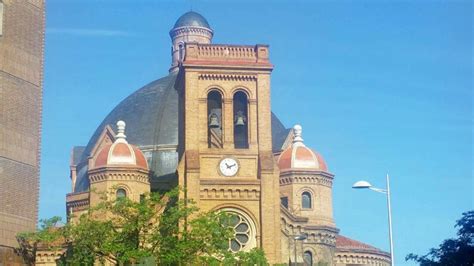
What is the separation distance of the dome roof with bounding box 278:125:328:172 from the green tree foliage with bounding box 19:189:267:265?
1710 cm

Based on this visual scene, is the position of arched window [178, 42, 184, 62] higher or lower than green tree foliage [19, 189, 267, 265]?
higher

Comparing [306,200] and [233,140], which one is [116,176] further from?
[306,200]

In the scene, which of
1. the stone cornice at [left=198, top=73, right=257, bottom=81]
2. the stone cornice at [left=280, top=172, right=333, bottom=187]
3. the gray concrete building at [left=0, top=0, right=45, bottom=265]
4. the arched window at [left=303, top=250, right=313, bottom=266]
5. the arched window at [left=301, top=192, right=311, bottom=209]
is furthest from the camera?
the arched window at [left=301, top=192, right=311, bottom=209]

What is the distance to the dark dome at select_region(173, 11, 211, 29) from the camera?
86.3 metres

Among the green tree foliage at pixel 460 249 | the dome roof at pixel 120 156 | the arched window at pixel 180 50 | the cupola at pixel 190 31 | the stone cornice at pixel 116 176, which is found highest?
the cupola at pixel 190 31

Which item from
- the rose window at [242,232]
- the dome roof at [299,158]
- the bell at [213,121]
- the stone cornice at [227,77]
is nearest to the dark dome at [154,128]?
the dome roof at [299,158]

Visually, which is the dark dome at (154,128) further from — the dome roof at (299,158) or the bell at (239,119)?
the bell at (239,119)

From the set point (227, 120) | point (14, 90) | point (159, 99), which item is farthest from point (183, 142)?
point (159, 99)

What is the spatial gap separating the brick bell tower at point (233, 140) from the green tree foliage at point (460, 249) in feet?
51.7

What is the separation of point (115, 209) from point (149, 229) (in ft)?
5.96

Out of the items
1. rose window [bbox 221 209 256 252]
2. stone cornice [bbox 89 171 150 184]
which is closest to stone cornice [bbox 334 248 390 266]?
rose window [bbox 221 209 256 252]

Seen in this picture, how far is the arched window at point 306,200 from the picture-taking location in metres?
64.6

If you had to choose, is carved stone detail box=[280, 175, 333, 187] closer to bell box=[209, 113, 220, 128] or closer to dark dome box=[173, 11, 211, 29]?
bell box=[209, 113, 220, 128]

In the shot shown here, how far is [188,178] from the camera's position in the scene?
5381cm
